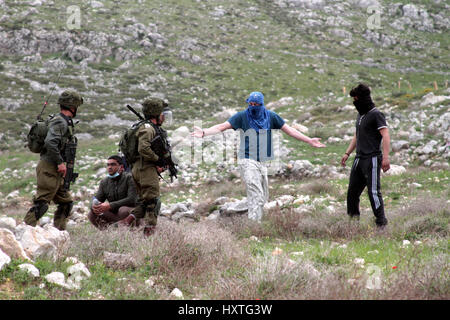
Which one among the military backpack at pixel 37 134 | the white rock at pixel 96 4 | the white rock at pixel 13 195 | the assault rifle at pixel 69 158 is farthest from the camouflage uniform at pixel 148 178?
the white rock at pixel 96 4

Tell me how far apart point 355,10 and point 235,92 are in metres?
35.0

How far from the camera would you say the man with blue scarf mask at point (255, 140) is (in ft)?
19.6

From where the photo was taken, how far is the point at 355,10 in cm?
6194

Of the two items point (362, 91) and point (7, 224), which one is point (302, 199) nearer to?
point (362, 91)

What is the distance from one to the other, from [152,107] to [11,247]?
97.8 inches

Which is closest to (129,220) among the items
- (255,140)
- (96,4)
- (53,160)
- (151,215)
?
(151,215)

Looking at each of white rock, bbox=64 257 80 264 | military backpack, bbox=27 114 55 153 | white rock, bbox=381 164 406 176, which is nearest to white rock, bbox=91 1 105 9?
white rock, bbox=381 164 406 176

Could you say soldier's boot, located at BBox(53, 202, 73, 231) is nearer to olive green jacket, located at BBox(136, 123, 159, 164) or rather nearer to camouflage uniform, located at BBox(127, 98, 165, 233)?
camouflage uniform, located at BBox(127, 98, 165, 233)

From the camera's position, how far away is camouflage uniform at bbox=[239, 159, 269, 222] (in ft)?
19.7

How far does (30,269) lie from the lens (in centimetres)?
334

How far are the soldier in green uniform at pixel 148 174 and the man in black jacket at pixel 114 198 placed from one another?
0.33 m

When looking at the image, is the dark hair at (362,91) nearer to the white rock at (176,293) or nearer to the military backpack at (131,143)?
the military backpack at (131,143)
